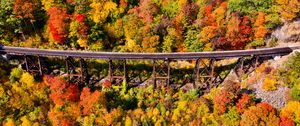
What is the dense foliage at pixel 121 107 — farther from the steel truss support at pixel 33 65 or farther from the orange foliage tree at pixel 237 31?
the orange foliage tree at pixel 237 31

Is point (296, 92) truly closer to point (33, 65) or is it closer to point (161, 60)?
point (161, 60)

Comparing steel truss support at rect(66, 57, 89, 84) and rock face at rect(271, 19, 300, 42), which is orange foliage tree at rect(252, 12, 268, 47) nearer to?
rock face at rect(271, 19, 300, 42)

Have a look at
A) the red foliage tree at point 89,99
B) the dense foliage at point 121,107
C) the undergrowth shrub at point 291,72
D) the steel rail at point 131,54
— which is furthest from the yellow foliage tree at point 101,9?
the undergrowth shrub at point 291,72

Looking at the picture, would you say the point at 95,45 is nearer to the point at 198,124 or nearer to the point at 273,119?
the point at 198,124

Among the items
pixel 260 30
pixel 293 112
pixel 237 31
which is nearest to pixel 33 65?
pixel 237 31

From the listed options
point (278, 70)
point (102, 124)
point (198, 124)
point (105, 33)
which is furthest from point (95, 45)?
point (278, 70)

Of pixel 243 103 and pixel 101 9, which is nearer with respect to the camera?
pixel 243 103
